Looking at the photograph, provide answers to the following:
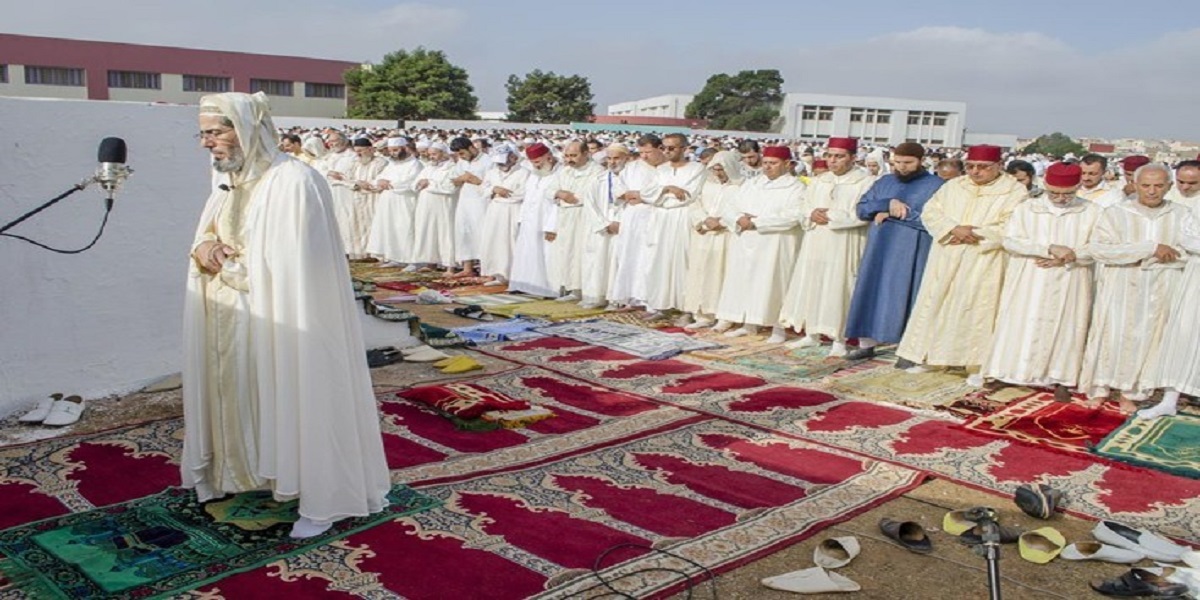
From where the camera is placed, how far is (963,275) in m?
6.34

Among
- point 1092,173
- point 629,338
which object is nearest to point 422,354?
point 629,338

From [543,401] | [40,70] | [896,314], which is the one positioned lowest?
[543,401]

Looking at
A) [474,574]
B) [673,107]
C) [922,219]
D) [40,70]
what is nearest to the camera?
[474,574]

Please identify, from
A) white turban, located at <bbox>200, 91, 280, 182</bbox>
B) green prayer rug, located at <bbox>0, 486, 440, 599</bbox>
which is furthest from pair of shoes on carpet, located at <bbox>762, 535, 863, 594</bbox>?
white turban, located at <bbox>200, 91, 280, 182</bbox>

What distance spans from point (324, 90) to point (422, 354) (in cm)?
4006

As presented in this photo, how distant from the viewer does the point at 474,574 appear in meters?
3.26

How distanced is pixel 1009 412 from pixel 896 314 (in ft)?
4.48

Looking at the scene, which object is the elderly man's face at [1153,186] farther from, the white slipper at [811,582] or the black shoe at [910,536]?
the white slipper at [811,582]

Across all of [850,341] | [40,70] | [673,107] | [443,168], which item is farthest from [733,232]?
[673,107]

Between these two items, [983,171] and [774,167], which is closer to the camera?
[983,171]

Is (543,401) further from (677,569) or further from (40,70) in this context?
(40,70)

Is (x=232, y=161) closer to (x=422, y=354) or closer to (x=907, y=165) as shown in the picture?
(x=422, y=354)

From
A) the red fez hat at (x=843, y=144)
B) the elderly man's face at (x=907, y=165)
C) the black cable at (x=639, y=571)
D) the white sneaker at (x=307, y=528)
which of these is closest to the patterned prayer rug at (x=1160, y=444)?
the elderly man's face at (x=907, y=165)

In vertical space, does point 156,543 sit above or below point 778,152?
below
